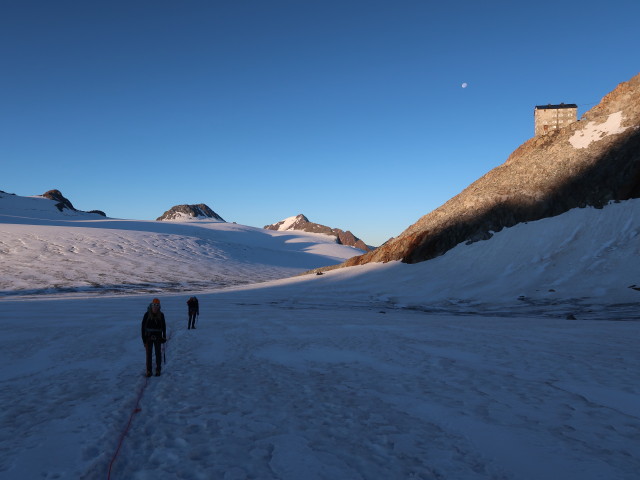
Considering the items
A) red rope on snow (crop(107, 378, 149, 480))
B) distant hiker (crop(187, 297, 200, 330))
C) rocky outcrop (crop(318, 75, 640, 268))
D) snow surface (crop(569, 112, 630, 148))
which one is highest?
snow surface (crop(569, 112, 630, 148))

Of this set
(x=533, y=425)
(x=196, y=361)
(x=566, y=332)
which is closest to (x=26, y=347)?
(x=196, y=361)

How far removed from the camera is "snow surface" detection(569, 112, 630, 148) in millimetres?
41434

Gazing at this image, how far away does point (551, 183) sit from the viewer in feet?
134

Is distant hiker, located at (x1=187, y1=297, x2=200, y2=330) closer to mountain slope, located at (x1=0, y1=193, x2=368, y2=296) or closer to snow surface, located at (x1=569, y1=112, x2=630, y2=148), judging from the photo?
mountain slope, located at (x1=0, y1=193, x2=368, y2=296)

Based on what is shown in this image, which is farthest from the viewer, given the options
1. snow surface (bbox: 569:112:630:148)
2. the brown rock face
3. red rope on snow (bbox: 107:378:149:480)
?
snow surface (bbox: 569:112:630:148)

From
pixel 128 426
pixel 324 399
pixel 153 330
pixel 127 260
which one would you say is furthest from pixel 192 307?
pixel 127 260

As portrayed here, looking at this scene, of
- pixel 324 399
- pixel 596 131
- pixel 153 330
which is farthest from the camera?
pixel 596 131

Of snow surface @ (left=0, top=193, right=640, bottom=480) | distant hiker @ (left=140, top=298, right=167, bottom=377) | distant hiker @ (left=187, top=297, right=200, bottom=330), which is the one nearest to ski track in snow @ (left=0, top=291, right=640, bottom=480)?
snow surface @ (left=0, top=193, right=640, bottom=480)

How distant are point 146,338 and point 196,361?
6.24ft

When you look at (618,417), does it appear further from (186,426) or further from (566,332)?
(566,332)

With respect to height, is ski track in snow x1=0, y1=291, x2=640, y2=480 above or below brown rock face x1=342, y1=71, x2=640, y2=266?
below

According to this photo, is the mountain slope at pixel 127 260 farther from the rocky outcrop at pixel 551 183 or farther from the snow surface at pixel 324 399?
the snow surface at pixel 324 399

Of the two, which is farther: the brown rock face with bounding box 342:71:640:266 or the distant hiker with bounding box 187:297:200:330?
the brown rock face with bounding box 342:71:640:266

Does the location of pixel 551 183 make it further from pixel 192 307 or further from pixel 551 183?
pixel 192 307
